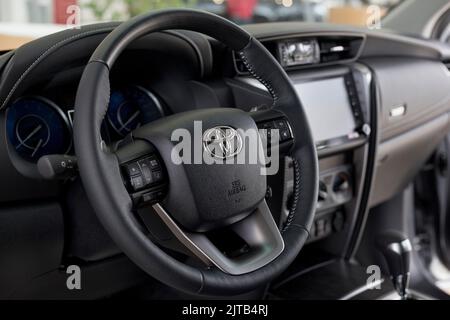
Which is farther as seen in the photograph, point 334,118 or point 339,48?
point 339,48

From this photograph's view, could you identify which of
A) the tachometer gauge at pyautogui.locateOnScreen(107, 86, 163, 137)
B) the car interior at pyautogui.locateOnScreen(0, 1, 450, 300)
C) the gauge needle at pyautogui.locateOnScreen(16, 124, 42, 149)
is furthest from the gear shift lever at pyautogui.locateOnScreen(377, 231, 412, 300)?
the gauge needle at pyautogui.locateOnScreen(16, 124, 42, 149)

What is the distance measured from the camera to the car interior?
93 centimetres

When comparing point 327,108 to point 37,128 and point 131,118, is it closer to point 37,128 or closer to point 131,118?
point 131,118

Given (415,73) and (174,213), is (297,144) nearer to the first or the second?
(174,213)

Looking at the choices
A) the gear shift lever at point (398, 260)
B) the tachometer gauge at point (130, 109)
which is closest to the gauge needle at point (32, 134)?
the tachometer gauge at point (130, 109)

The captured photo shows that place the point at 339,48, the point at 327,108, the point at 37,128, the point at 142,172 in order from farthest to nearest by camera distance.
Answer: the point at 339,48 → the point at 327,108 → the point at 37,128 → the point at 142,172

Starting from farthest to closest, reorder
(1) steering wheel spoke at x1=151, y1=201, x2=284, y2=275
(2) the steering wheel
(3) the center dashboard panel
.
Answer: (3) the center dashboard panel, (1) steering wheel spoke at x1=151, y1=201, x2=284, y2=275, (2) the steering wheel

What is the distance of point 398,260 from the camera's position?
61.4 inches

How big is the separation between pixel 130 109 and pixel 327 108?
52 centimetres

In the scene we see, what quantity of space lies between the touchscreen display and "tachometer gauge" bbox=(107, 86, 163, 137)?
1.22 ft

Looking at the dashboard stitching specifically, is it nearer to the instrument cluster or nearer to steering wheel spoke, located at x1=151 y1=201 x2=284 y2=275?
the instrument cluster

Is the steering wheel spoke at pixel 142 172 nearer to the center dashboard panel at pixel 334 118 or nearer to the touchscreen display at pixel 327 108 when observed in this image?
the center dashboard panel at pixel 334 118

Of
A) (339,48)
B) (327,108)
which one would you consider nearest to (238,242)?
(327,108)
